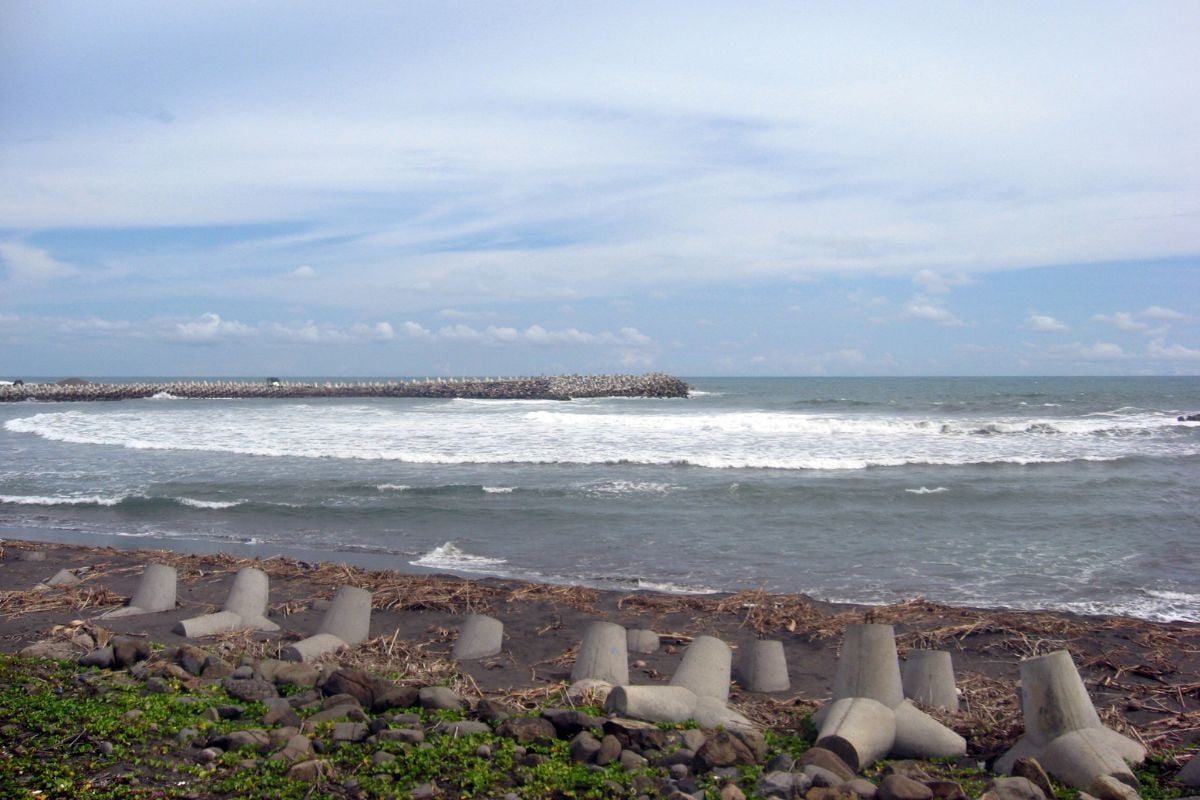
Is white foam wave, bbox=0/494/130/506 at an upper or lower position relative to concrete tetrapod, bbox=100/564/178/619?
lower

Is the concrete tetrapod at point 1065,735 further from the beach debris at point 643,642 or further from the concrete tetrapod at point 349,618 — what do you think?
the concrete tetrapod at point 349,618

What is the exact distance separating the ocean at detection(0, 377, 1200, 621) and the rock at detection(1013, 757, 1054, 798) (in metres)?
5.44

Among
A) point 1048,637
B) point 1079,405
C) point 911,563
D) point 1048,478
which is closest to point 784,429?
point 1048,478

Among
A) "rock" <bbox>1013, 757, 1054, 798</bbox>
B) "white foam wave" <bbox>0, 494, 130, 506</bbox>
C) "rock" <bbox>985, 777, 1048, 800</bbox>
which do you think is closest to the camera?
"rock" <bbox>985, 777, 1048, 800</bbox>

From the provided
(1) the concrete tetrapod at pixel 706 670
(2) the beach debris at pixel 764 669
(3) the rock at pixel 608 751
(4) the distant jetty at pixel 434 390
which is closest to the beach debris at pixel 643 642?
(2) the beach debris at pixel 764 669

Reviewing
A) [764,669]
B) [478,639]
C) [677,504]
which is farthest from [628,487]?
[764,669]

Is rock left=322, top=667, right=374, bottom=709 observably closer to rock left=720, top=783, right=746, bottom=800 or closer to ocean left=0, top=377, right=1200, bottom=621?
rock left=720, top=783, right=746, bottom=800

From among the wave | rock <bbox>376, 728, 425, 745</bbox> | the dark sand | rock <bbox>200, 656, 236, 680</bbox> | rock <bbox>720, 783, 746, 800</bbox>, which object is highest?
rock <bbox>720, 783, 746, 800</bbox>

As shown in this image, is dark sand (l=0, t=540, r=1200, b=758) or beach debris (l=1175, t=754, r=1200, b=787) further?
dark sand (l=0, t=540, r=1200, b=758)

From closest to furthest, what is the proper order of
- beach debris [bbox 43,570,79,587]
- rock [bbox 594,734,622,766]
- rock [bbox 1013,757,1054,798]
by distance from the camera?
rock [bbox 1013,757,1054,798], rock [bbox 594,734,622,766], beach debris [bbox 43,570,79,587]

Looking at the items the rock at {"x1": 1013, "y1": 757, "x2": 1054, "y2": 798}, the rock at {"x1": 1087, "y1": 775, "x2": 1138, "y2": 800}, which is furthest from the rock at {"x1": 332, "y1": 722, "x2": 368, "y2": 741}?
the rock at {"x1": 1087, "y1": 775, "x2": 1138, "y2": 800}

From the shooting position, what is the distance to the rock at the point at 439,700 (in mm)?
4988

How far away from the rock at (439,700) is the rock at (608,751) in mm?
981

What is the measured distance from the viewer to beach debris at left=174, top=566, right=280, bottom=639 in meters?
6.97
